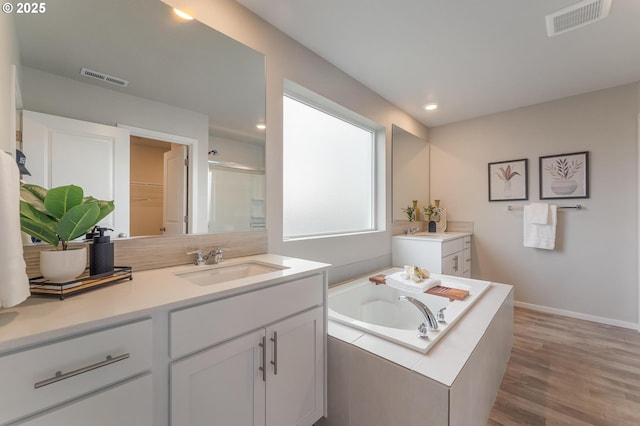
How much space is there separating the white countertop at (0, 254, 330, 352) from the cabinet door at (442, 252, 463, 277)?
2245 mm

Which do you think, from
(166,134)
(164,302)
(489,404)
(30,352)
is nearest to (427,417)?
(489,404)

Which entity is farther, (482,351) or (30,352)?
(482,351)

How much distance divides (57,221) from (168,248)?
0.50 metres

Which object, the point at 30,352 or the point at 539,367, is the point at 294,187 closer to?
the point at 30,352

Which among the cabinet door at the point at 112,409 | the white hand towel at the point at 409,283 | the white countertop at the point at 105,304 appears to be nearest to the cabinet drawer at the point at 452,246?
the white hand towel at the point at 409,283

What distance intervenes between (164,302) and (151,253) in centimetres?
58

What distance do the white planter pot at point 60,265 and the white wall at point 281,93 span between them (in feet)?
3.36

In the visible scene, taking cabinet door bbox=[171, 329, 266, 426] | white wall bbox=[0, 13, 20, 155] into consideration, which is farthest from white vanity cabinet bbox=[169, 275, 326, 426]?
white wall bbox=[0, 13, 20, 155]

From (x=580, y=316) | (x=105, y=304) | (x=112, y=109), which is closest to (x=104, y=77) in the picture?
(x=112, y=109)

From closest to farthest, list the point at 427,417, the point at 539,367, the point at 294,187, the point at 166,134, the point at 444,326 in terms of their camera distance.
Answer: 1. the point at 427,417
2. the point at 166,134
3. the point at 444,326
4. the point at 539,367
5. the point at 294,187

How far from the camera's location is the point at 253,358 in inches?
42.2

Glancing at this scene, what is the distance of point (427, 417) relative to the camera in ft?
3.56

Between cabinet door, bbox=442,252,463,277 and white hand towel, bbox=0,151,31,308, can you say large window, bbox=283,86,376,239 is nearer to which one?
cabinet door, bbox=442,252,463,277

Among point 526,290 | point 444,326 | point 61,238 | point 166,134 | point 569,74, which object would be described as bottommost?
point 526,290
